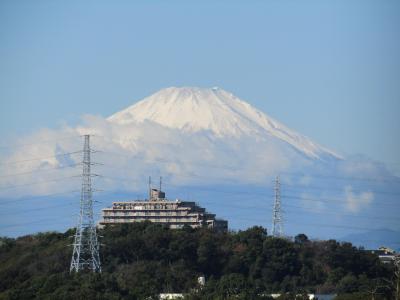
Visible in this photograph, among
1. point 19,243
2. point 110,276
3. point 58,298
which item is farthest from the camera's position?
point 19,243

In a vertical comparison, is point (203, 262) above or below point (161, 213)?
below

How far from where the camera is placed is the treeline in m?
112

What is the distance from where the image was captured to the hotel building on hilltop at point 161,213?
143 metres

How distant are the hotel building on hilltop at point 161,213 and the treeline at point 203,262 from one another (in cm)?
1067

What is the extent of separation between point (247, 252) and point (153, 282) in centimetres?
1535

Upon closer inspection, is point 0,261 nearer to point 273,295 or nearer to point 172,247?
point 172,247

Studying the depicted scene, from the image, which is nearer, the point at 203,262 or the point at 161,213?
the point at 203,262

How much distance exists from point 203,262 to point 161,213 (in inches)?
915

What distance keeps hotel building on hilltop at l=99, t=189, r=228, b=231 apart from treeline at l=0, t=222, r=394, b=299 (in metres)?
10.7

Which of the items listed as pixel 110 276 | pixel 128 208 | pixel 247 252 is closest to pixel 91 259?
pixel 110 276

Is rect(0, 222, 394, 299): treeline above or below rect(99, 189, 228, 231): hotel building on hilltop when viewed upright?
below

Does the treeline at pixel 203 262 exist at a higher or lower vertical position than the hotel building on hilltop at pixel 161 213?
lower

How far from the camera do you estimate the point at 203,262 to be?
122 metres

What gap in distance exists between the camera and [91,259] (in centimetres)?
11450
